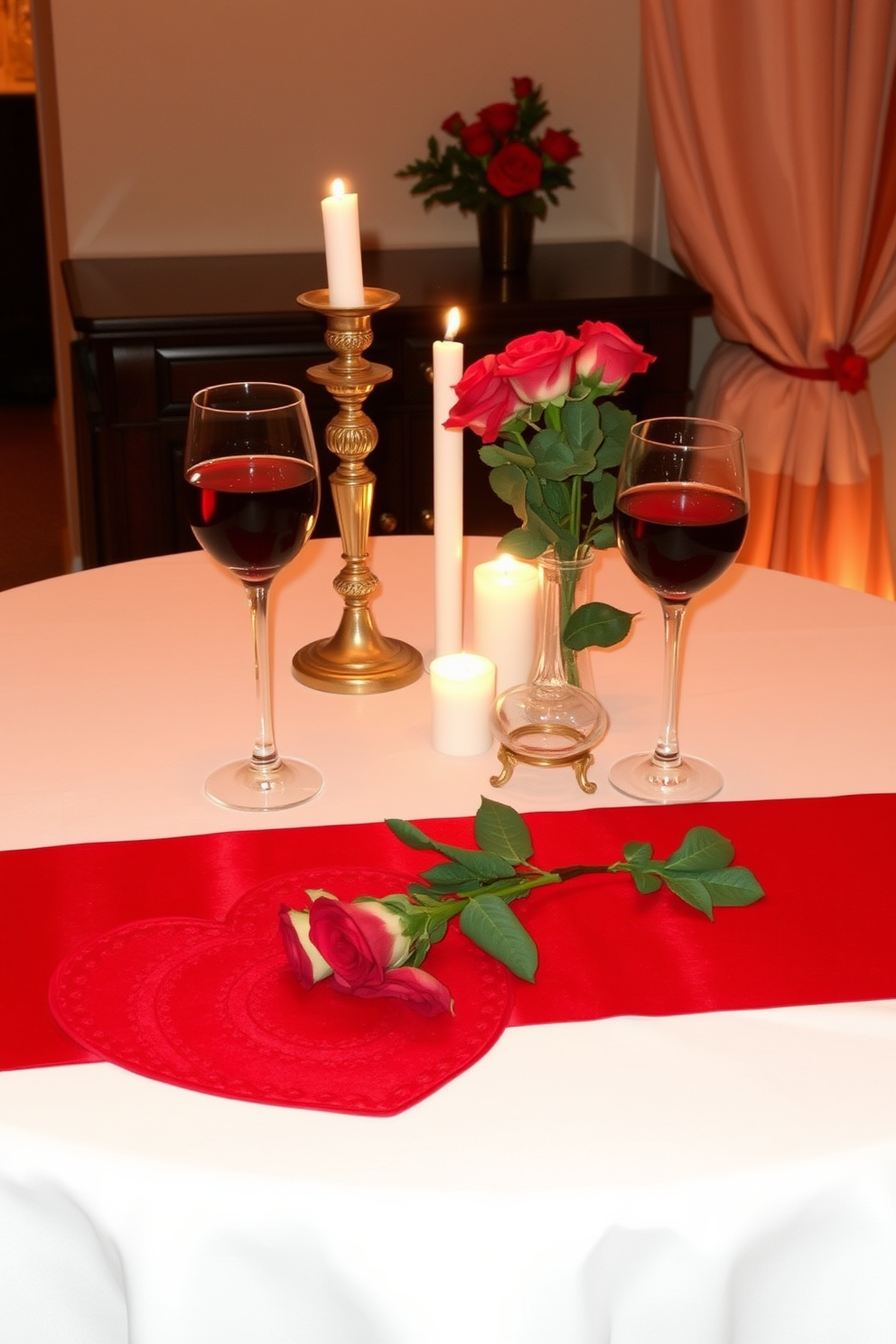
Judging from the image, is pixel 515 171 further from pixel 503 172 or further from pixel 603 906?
pixel 603 906

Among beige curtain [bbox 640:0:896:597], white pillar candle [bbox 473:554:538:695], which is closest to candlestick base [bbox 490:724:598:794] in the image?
white pillar candle [bbox 473:554:538:695]

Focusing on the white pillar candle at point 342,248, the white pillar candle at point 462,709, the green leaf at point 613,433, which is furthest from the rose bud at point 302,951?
the white pillar candle at point 342,248

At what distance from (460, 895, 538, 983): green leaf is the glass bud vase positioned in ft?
0.85

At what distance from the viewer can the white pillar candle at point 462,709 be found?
1206 millimetres

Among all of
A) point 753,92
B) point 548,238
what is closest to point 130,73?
point 548,238

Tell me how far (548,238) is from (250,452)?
2.31 m

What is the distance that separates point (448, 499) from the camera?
4.30 ft

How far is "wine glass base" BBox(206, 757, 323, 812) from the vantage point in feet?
3.73

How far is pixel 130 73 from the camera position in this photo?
3012mm

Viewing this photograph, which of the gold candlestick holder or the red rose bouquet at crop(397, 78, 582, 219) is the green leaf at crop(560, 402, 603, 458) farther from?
the red rose bouquet at crop(397, 78, 582, 219)

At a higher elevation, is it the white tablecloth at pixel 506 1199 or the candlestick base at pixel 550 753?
the candlestick base at pixel 550 753

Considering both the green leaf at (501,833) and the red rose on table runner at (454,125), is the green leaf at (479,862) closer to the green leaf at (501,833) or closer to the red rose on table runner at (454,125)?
the green leaf at (501,833)

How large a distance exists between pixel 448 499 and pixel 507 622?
0.12 m

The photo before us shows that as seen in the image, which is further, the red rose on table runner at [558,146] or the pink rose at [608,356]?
the red rose on table runner at [558,146]
